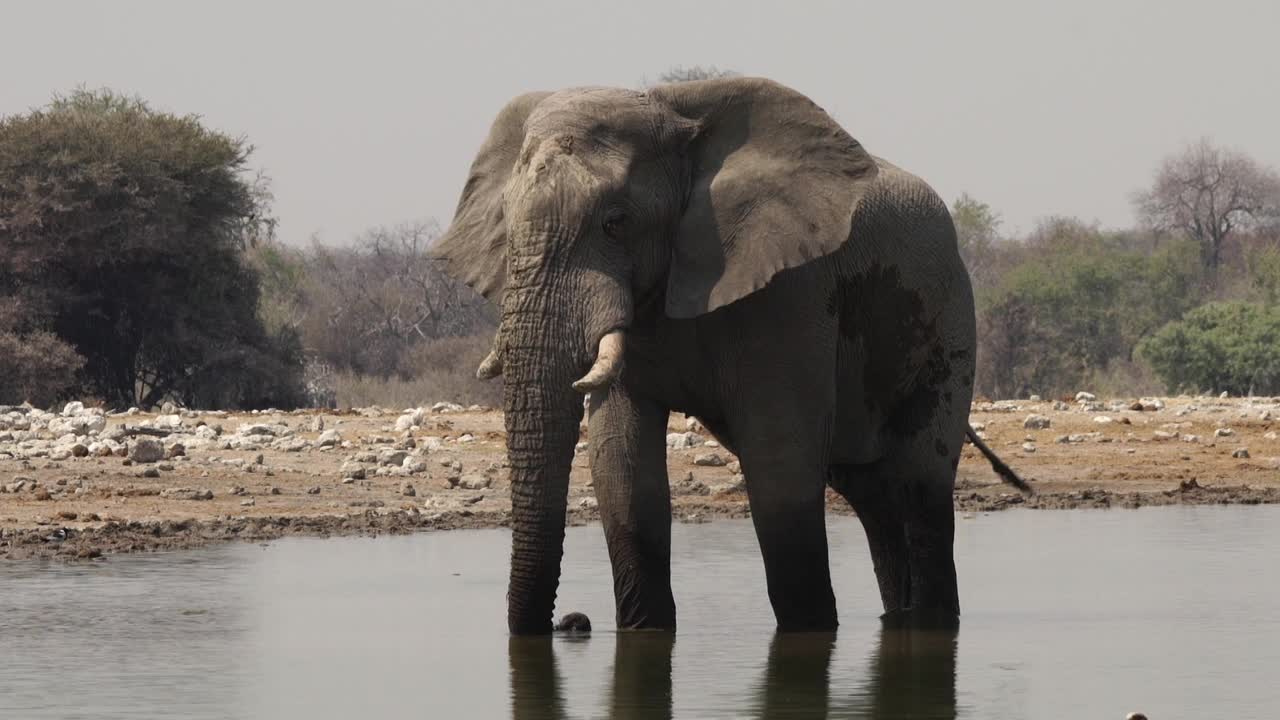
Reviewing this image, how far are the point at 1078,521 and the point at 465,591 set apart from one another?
5.61 meters

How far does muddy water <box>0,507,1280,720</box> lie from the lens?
278 inches

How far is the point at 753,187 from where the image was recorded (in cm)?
798

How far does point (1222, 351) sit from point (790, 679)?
1009 inches

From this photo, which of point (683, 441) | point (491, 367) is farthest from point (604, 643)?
point (683, 441)

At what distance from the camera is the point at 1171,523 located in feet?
47.3

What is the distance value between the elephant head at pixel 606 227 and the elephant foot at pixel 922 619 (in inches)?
76.3

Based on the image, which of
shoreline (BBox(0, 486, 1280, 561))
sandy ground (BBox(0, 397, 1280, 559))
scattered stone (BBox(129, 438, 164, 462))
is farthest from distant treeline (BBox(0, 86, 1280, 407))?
shoreline (BBox(0, 486, 1280, 561))

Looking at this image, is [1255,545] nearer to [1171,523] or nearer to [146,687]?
[1171,523]

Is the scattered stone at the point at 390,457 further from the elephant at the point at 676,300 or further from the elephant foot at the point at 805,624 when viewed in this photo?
the elephant foot at the point at 805,624

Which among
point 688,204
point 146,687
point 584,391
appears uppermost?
point 688,204

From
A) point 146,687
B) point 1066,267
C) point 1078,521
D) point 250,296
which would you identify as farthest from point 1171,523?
point 1066,267

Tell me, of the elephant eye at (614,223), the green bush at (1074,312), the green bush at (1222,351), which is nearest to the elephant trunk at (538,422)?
the elephant eye at (614,223)

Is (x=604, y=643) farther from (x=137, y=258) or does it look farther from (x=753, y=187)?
(x=137, y=258)

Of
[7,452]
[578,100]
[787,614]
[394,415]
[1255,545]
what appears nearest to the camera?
[578,100]
